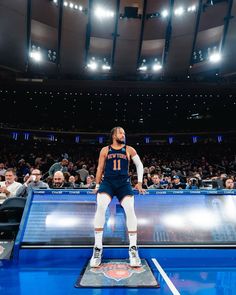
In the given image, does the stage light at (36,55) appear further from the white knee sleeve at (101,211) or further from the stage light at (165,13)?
the white knee sleeve at (101,211)

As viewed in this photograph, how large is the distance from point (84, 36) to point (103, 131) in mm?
6703

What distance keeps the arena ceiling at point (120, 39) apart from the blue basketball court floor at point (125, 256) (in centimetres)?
1392

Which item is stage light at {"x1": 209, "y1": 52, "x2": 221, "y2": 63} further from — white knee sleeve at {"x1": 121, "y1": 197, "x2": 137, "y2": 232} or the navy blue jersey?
white knee sleeve at {"x1": 121, "y1": 197, "x2": 137, "y2": 232}

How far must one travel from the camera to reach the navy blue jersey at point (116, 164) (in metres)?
3.16

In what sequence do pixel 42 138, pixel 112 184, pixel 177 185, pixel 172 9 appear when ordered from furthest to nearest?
1. pixel 42 138
2. pixel 172 9
3. pixel 177 185
4. pixel 112 184

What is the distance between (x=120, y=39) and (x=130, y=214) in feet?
49.2

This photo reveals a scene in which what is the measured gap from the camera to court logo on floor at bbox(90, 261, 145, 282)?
2.67 m

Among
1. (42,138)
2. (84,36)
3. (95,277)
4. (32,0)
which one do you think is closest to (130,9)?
(84,36)

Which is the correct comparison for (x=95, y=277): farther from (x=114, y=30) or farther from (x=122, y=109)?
(x=122, y=109)

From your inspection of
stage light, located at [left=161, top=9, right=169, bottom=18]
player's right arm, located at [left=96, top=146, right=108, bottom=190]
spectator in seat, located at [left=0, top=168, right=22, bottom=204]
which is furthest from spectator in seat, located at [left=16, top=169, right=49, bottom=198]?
stage light, located at [left=161, top=9, right=169, bottom=18]

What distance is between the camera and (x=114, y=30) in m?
15.9

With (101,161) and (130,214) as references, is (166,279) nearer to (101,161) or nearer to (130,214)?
(130,214)

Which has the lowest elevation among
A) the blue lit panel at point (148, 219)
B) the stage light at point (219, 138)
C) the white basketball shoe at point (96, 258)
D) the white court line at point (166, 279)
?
the white court line at point (166, 279)

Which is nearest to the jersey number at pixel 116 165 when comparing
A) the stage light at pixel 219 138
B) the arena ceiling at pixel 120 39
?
the arena ceiling at pixel 120 39
